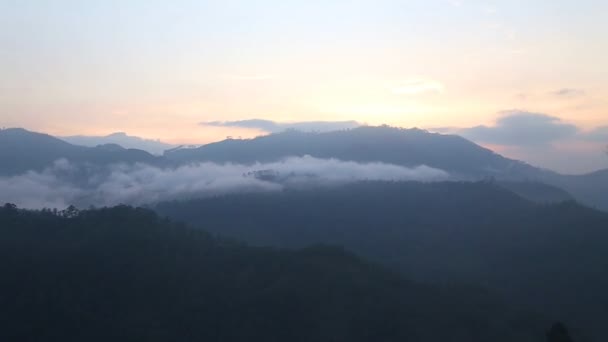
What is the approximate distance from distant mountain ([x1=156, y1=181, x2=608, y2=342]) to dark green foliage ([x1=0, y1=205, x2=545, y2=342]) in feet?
60.9

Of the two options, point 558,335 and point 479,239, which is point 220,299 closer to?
point 558,335

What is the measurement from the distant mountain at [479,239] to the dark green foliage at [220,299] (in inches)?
731

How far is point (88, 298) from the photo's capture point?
283 feet

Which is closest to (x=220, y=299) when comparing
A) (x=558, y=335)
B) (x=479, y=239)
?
(x=558, y=335)

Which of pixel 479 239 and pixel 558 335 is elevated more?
pixel 558 335

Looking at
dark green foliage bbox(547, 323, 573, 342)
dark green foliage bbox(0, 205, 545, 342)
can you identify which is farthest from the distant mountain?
dark green foliage bbox(547, 323, 573, 342)

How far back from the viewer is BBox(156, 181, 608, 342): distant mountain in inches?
4225

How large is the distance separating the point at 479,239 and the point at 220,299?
274 feet

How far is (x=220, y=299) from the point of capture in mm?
90125

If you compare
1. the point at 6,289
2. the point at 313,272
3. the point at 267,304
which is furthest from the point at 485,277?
the point at 6,289

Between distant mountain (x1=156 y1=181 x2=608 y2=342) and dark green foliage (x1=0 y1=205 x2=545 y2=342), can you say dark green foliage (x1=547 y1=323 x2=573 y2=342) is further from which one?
distant mountain (x1=156 y1=181 x2=608 y2=342)

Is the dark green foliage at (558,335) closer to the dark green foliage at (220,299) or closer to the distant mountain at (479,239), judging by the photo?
the dark green foliage at (220,299)

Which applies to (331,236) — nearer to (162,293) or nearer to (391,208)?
(391,208)

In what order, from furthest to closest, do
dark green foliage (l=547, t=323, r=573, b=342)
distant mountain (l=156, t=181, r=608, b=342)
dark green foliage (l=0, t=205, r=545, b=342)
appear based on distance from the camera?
distant mountain (l=156, t=181, r=608, b=342)
dark green foliage (l=0, t=205, r=545, b=342)
dark green foliage (l=547, t=323, r=573, b=342)
